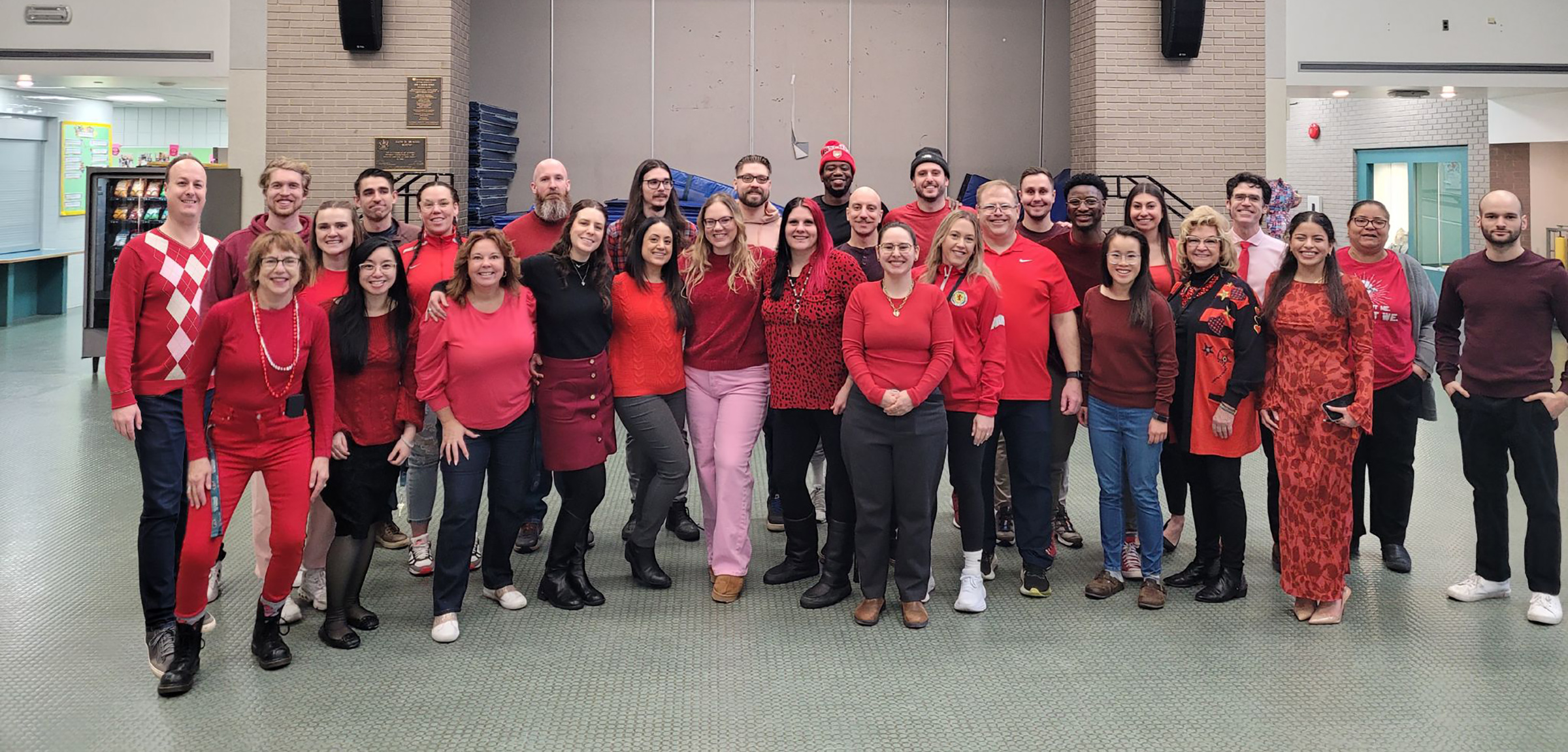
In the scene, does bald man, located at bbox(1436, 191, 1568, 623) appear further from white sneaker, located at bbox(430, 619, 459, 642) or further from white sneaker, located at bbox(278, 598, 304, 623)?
white sneaker, located at bbox(278, 598, 304, 623)

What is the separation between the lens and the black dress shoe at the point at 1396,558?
15.6ft

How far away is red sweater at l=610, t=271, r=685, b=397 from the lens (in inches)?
169

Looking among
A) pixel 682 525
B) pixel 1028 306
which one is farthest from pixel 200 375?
pixel 1028 306

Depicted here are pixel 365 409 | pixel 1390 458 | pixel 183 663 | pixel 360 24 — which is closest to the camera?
pixel 183 663

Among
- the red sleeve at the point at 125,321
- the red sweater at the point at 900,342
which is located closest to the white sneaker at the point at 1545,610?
the red sweater at the point at 900,342

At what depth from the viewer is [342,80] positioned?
9.41 metres

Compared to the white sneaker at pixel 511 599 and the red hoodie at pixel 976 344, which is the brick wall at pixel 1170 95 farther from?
the white sneaker at pixel 511 599

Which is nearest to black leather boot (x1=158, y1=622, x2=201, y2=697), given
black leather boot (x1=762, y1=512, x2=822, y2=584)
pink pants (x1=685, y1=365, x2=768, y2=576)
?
pink pants (x1=685, y1=365, x2=768, y2=576)

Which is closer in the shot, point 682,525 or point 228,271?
point 228,271

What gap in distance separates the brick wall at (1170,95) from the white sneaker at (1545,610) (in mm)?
6146

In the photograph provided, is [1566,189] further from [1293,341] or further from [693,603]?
[693,603]

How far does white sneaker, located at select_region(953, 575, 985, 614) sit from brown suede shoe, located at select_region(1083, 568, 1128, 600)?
0.45 metres

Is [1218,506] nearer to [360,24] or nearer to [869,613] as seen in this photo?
[869,613]

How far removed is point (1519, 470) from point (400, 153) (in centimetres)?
818
